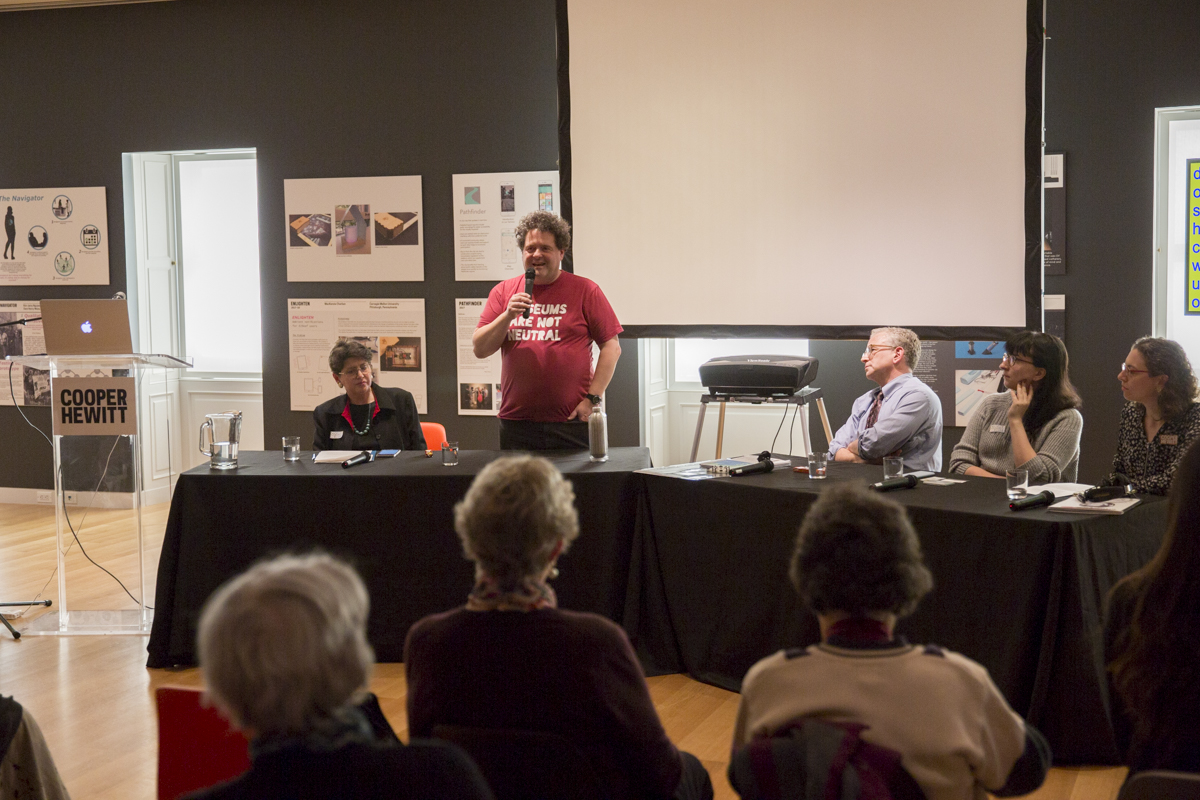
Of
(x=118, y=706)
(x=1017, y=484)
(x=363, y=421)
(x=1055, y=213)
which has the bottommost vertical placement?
(x=118, y=706)

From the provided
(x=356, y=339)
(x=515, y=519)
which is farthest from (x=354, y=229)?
(x=515, y=519)

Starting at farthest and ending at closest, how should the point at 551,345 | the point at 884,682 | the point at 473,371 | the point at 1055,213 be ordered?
the point at 473,371, the point at 1055,213, the point at 551,345, the point at 884,682

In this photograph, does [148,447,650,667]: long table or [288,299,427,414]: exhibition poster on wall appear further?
[288,299,427,414]: exhibition poster on wall

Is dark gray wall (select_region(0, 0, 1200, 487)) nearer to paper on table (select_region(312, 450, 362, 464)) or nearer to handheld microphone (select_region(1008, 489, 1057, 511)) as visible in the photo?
paper on table (select_region(312, 450, 362, 464))

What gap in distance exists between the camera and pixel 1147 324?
198 inches

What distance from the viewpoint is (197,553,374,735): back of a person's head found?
3.57 feet

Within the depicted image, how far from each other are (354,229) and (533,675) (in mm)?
5110

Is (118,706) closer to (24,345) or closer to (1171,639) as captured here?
(1171,639)

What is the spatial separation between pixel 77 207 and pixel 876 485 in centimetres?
573

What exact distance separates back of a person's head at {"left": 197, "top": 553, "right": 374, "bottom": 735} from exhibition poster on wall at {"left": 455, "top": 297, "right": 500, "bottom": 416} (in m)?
4.95

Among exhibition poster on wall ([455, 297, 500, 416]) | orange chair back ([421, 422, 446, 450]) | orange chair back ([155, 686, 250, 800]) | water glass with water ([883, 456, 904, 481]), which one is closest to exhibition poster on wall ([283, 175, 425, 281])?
exhibition poster on wall ([455, 297, 500, 416])

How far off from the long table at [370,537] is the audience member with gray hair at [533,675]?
1.91 m

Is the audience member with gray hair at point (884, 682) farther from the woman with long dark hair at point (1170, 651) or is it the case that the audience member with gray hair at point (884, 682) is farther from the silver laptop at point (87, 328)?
the silver laptop at point (87, 328)

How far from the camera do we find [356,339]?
622 cm
